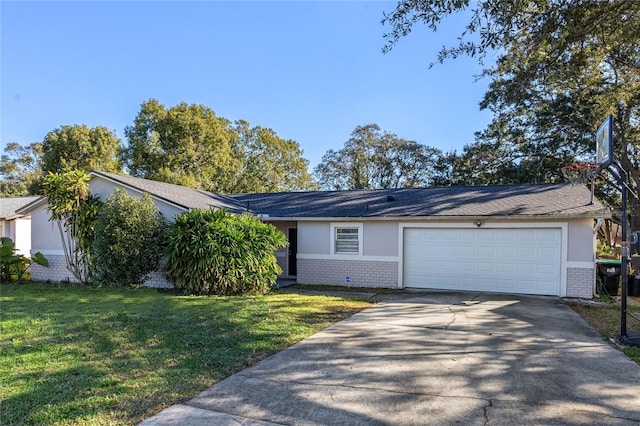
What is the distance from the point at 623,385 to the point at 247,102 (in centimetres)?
2558

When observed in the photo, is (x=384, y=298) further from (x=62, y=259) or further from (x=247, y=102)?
(x=247, y=102)

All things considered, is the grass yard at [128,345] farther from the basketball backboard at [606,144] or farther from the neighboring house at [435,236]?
the basketball backboard at [606,144]

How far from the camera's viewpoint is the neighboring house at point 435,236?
10.8 meters

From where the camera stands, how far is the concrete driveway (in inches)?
145

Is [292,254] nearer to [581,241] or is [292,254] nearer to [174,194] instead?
[174,194]

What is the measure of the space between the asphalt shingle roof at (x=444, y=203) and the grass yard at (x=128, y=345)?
4133mm

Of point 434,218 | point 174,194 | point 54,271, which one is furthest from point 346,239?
point 54,271

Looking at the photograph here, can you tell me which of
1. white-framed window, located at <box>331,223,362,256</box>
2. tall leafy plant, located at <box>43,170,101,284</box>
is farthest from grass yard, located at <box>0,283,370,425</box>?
white-framed window, located at <box>331,223,362,256</box>

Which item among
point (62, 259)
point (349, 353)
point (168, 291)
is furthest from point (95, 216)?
point (349, 353)

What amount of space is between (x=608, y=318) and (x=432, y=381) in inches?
234

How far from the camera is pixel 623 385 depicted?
14.5ft

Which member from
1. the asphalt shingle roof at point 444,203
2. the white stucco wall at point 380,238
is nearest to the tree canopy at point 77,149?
the asphalt shingle roof at point 444,203

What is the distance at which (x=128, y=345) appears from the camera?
19.0ft

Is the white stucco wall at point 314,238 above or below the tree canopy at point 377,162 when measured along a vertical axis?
below
